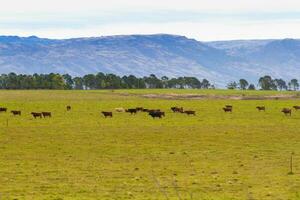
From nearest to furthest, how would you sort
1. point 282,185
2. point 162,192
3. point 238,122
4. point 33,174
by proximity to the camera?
point 162,192, point 282,185, point 33,174, point 238,122

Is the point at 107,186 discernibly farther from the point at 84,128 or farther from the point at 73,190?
the point at 84,128

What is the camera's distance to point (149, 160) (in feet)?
106

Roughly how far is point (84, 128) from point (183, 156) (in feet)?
61.7

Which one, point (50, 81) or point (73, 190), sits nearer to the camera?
point (73, 190)

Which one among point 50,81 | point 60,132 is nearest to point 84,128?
point 60,132

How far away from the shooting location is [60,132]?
47406 millimetres

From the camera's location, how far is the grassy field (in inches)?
938

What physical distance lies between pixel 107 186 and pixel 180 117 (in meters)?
40.4

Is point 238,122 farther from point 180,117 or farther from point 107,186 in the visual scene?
point 107,186

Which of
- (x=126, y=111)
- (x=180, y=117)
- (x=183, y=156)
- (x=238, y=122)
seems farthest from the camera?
(x=126, y=111)

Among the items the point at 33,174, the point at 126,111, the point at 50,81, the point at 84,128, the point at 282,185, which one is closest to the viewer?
the point at 282,185

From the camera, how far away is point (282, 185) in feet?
81.6

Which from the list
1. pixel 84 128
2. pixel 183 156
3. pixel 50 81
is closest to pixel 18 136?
pixel 84 128

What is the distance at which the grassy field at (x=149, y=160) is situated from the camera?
2381 centimetres
